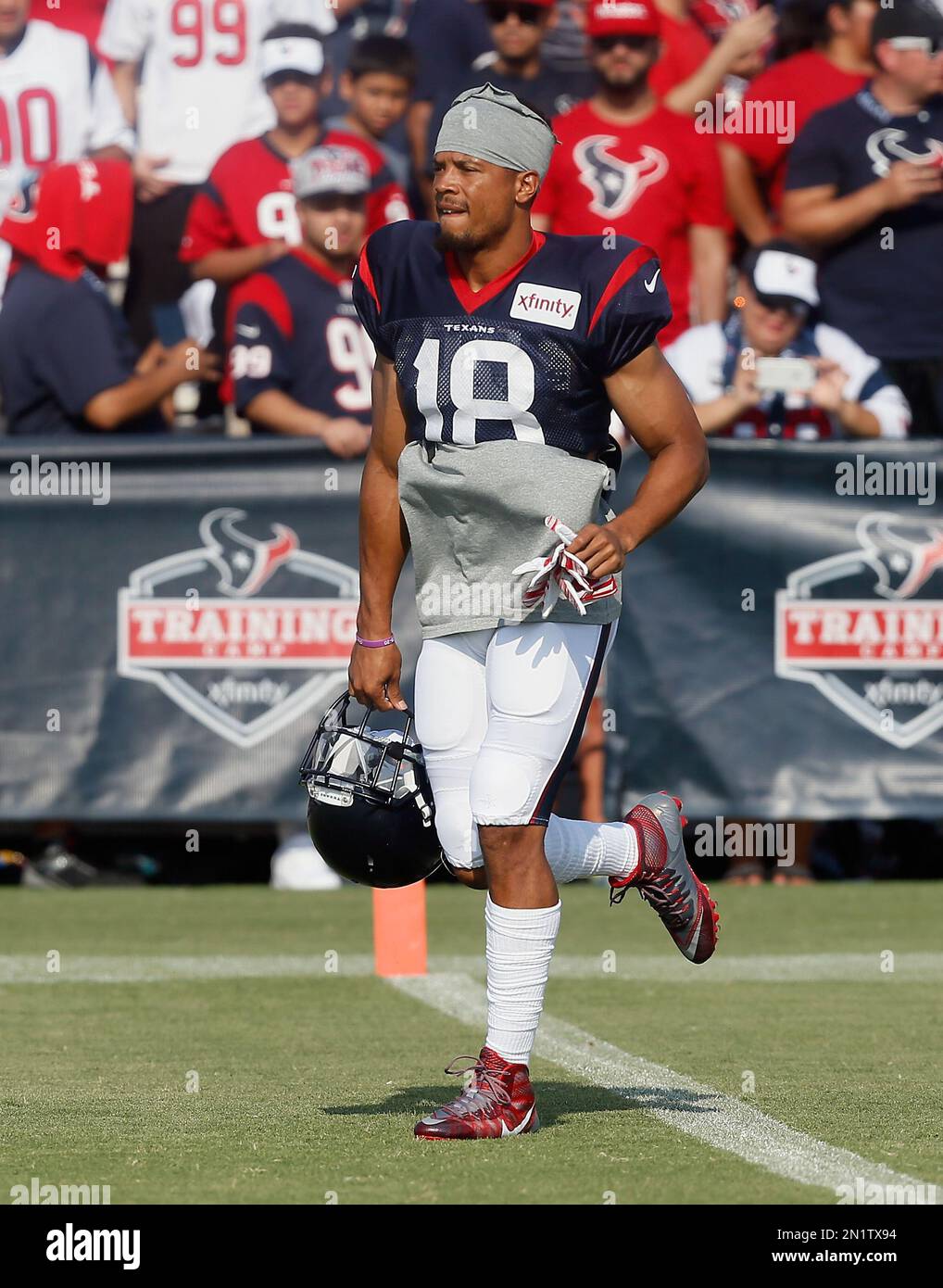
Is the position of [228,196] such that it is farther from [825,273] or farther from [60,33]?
[825,273]

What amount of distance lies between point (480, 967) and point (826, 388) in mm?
3423

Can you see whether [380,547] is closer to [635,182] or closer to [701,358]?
[701,358]

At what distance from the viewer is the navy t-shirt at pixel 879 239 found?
9.67 metres

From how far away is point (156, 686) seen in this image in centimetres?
880

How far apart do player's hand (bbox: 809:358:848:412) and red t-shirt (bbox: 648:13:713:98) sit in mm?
1989

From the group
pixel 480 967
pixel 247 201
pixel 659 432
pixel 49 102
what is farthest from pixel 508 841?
pixel 49 102

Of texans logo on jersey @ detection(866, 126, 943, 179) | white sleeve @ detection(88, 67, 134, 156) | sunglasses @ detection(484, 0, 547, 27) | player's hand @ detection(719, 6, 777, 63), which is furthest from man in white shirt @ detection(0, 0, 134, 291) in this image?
texans logo on jersey @ detection(866, 126, 943, 179)

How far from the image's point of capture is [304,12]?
420 inches

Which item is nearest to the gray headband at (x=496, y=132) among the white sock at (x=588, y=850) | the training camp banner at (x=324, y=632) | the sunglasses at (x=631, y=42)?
the white sock at (x=588, y=850)

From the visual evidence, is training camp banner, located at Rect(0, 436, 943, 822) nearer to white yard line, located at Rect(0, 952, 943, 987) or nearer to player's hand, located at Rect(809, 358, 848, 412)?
player's hand, located at Rect(809, 358, 848, 412)

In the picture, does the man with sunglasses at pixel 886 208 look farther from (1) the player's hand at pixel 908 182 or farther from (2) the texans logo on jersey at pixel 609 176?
(2) the texans logo on jersey at pixel 609 176
